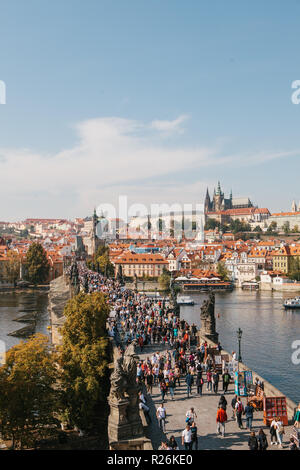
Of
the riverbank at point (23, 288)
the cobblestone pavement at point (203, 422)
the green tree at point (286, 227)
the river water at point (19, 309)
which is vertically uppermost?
the green tree at point (286, 227)

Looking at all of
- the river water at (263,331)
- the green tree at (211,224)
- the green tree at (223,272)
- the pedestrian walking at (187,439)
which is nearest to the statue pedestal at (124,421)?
the pedestrian walking at (187,439)

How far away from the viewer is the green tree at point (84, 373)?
14055 mm

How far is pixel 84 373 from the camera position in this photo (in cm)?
1457

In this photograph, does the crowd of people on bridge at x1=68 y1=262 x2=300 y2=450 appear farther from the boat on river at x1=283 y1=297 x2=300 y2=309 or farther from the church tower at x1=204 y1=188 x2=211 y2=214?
the church tower at x1=204 y1=188 x2=211 y2=214

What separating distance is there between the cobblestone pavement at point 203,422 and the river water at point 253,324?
9724 millimetres

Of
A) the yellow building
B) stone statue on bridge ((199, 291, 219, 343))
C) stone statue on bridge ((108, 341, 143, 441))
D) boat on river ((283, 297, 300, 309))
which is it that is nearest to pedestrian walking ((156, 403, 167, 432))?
stone statue on bridge ((108, 341, 143, 441))

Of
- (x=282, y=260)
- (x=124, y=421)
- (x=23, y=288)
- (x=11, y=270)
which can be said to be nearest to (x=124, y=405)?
(x=124, y=421)

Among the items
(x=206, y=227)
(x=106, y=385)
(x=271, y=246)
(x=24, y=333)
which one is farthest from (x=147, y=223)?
(x=106, y=385)

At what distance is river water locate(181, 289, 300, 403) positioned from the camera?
25297mm

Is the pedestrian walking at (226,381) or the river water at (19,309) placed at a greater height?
the pedestrian walking at (226,381)

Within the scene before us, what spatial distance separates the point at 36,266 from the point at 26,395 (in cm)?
6188

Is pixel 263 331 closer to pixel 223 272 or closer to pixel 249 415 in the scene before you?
pixel 249 415

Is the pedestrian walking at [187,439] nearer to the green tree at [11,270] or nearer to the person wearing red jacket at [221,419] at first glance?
the person wearing red jacket at [221,419]

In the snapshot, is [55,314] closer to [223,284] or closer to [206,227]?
[223,284]
